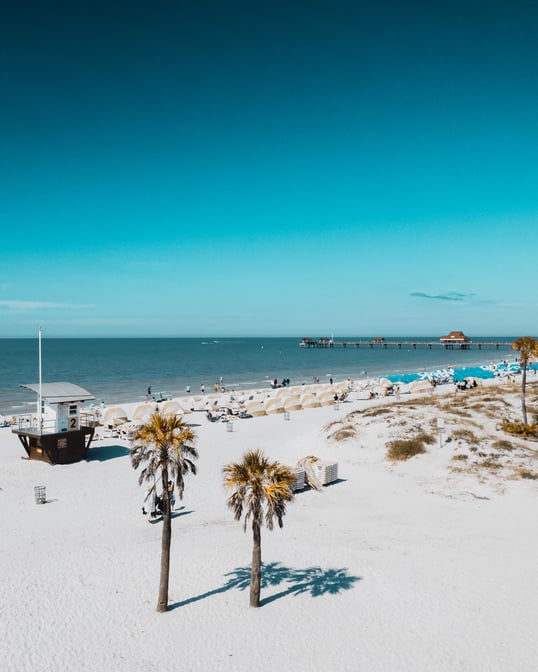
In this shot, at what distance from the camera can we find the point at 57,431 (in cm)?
2528

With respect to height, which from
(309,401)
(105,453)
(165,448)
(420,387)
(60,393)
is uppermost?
(165,448)

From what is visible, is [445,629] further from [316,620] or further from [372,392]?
[372,392]

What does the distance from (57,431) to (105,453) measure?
10.3 ft

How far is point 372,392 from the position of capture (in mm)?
49875

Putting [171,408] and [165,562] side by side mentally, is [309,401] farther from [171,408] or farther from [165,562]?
[165,562]

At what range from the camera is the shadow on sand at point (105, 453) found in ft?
86.3

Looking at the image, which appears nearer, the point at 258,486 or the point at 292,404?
the point at 258,486

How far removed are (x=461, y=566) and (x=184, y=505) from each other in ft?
32.4

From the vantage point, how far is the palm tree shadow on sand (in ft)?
41.4

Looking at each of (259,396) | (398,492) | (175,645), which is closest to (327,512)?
(398,492)

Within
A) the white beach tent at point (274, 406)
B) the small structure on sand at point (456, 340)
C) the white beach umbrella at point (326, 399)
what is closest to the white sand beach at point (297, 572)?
the white beach tent at point (274, 406)

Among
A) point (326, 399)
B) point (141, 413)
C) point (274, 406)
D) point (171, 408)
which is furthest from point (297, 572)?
point (326, 399)

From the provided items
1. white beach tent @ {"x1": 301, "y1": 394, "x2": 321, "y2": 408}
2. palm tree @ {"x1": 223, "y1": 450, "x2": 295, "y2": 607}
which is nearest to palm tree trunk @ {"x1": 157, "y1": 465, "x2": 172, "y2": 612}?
palm tree @ {"x1": 223, "y1": 450, "x2": 295, "y2": 607}

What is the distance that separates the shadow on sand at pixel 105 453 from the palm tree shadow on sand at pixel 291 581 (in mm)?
14613
